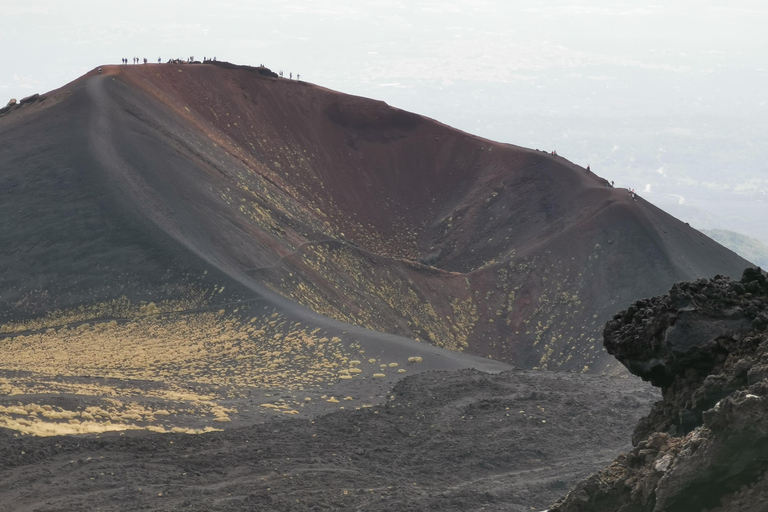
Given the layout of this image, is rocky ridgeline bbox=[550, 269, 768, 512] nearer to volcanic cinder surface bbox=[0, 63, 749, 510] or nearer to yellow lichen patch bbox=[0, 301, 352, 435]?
volcanic cinder surface bbox=[0, 63, 749, 510]

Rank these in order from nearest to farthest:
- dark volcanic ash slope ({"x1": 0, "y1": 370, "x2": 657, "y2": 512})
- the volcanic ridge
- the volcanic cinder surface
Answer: dark volcanic ash slope ({"x1": 0, "y1": 370, "x2": 657, "y2": 512}), the volcanic cinder surface, the volcanic ridge

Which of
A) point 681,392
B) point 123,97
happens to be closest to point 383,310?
point 123,97

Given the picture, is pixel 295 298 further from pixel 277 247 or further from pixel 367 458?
pixel 367 458

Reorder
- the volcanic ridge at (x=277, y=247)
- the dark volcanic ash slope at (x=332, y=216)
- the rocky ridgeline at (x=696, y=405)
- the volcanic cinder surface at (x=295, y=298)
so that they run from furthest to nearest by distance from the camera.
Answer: the dark volcanic ash slope at (x=332, y=216) → the volcanic ridge at (x=277, y=247) → the volcanic cinder surface at (x=295, y=298) → the rocky ridgeline at (x=696, y=405)

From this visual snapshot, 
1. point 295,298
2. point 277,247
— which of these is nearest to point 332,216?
point 277,247

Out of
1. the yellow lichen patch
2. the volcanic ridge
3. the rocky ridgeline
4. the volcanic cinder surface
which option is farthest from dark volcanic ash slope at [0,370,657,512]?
the rocky ridgeline

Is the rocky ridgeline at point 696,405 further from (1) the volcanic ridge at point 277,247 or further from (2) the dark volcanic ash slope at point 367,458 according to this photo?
(1) the volcanic ridge at point 277,247

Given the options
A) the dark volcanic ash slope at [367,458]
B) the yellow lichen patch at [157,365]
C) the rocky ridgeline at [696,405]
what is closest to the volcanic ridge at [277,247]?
the yellow lichen patch at [157,365]
